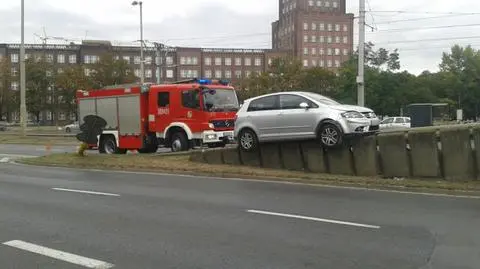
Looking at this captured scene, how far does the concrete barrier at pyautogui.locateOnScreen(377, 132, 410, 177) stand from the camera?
14164 millimetres

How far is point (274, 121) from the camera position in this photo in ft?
51.8

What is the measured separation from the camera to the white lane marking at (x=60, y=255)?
6.40 meters

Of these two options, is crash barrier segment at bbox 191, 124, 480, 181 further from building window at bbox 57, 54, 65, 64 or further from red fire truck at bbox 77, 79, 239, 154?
building window at bbox 57, 54, 65, 64

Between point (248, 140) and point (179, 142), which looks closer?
point (248, 140)

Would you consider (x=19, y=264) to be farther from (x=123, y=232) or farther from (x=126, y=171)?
(x=126, y=171)

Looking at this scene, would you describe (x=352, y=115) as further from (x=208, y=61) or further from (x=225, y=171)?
(x=208, y=61)

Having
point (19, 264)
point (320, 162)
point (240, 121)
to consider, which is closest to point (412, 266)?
point (19, 264)

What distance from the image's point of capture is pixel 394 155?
1430cm

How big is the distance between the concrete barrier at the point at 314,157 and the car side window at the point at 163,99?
680 cm

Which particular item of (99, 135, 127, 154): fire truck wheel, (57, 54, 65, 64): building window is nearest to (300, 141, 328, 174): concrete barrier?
(99, 135, 127, 154): fire truck wheel

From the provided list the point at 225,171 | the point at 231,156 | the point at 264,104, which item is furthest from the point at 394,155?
the point at 231,156

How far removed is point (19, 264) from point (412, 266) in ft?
13.8

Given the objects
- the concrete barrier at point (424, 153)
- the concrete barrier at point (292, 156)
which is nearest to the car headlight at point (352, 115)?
the concrete barrier at point (424, 153)

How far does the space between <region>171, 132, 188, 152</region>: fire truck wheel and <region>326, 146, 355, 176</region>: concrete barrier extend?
6.80m
